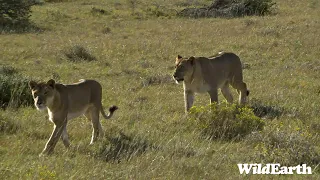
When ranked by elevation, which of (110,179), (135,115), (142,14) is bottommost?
(142,14)

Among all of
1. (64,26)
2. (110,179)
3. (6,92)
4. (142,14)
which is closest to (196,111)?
(110,179)

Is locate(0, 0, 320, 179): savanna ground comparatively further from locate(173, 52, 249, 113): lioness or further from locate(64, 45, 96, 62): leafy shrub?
locate(173, 52, 249, 113): lioness

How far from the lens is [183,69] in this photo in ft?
28.9

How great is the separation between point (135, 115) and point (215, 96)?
162 centimetres

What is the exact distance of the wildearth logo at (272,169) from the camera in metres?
5.80

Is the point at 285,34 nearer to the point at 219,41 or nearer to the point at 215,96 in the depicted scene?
the point at 219,41

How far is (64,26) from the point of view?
77.3 feet

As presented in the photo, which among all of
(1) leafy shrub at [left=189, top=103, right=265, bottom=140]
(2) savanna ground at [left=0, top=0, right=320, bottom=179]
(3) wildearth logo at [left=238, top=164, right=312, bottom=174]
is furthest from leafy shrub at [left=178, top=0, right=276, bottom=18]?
(3) wildearth logo at [left=238, top=164, right=312, bottom=174]

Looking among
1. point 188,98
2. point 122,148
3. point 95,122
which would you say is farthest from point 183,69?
point 122,148

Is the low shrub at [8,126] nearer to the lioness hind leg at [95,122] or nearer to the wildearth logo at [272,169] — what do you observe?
the lioness hind leg at [95,122]

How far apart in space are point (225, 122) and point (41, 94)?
2.89 m

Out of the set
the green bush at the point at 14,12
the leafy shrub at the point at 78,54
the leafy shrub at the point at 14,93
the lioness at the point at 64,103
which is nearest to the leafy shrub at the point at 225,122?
the lioness at the point at 64,103

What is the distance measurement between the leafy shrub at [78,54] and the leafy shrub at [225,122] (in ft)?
27.9

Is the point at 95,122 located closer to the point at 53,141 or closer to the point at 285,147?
the point at 53,141
